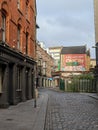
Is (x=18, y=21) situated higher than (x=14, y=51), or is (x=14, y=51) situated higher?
(x=18, y=21)

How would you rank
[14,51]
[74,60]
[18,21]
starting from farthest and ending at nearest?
[74,60], [18,21], [14,51]

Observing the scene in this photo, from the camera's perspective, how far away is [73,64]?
99.3m

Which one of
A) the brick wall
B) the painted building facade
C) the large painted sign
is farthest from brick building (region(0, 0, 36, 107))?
the large painted sign

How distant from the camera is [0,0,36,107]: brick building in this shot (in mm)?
20812

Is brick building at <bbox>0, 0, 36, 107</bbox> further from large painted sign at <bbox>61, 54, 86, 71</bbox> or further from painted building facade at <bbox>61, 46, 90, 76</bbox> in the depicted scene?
large painted sign at <bbox>61, 54, 86, 71</bbox>

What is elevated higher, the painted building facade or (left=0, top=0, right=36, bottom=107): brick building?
the painted building facade

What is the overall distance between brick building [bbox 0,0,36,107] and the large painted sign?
66.2m

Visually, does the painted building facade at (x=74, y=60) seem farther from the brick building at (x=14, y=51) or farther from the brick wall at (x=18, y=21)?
the brick building at (x=14, y=51)

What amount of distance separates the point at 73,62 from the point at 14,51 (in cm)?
7894

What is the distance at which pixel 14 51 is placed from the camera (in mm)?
23172

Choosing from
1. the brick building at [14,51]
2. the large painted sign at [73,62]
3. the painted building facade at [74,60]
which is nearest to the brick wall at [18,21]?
the brick building at [14,51]

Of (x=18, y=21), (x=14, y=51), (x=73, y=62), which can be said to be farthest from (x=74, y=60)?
(x=14, y=51)

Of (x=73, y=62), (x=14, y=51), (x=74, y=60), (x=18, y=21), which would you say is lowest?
(x=14, y=51)

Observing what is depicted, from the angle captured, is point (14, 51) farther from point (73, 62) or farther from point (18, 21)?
point (73, 62)
